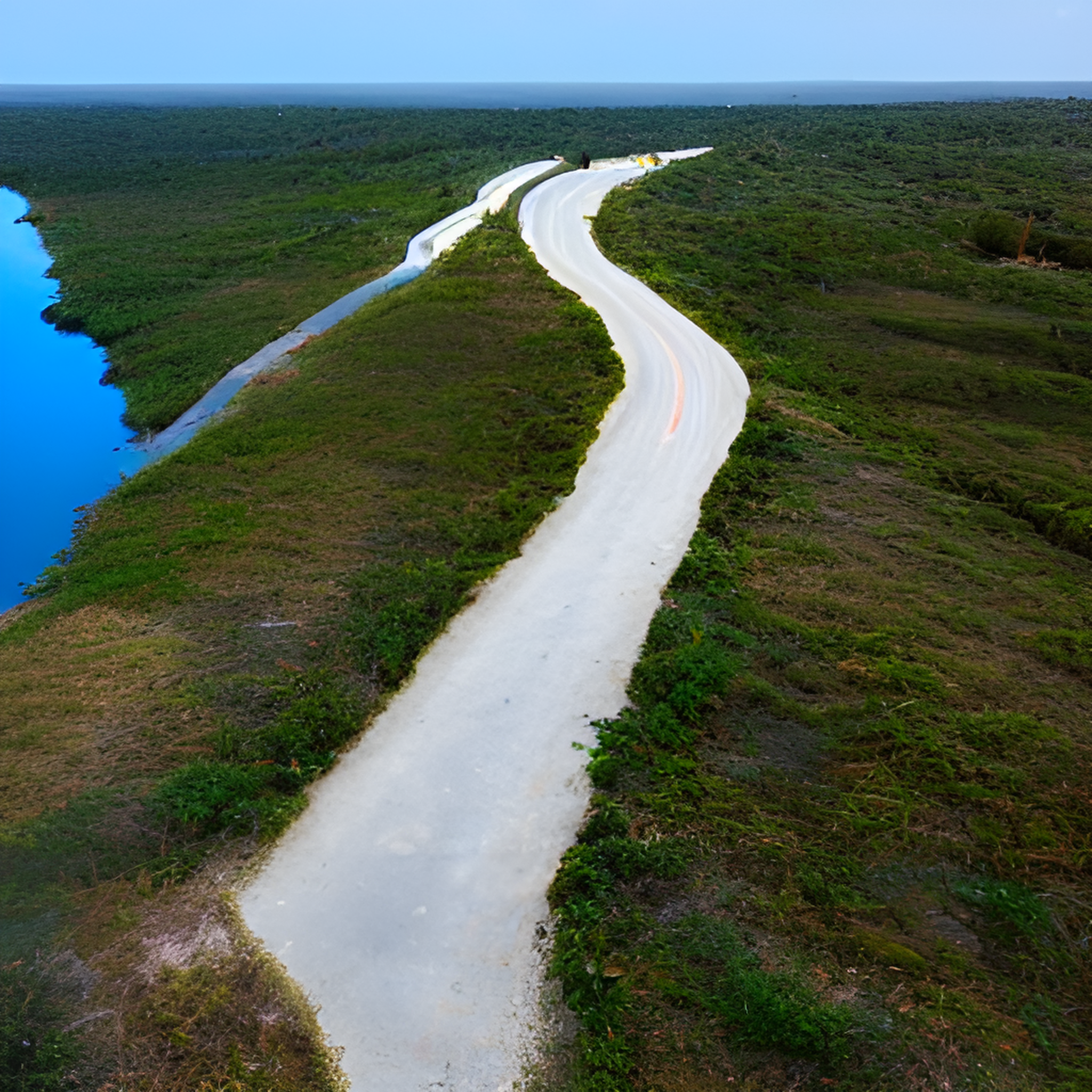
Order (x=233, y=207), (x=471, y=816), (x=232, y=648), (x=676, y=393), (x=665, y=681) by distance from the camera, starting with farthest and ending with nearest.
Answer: (x=233, y=207)
(x=676, y=393)
(x=232, y=648)
(x=665, y=681)
(x=471, y=816)

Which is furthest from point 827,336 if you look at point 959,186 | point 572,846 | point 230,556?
point 959,186

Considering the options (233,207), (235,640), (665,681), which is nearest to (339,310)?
(235,640)

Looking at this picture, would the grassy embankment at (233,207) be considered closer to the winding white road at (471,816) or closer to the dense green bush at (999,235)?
the winding white road at (471,816)

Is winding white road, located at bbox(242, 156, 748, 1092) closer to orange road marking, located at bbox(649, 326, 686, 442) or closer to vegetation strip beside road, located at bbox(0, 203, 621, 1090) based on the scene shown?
vegetation strip beside road, located at bbox(0, 203, 621, 1090)

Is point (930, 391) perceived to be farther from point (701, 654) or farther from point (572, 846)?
point (572, 846)

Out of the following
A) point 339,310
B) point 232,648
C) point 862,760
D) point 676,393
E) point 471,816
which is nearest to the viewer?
point 471,816

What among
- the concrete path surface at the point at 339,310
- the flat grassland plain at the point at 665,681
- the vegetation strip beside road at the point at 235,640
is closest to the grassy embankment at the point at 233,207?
the flat grassland plain at the point at 665,681

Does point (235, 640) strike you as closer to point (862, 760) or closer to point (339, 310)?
point (862, 760)
